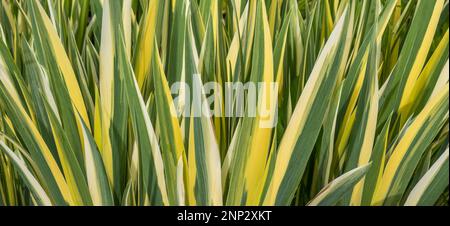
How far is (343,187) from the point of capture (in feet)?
1.84

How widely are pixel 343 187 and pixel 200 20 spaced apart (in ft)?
0.83

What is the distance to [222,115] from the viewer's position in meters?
0.57

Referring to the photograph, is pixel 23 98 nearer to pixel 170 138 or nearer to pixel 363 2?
pixel 170 138

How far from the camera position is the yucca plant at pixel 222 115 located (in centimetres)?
54

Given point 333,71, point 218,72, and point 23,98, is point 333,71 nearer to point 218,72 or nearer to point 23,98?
point 218,72

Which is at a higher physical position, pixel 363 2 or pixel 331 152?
pixel 363 2

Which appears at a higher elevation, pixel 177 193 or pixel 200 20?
pixel 200 20

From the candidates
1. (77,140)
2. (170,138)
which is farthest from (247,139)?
(77,140)

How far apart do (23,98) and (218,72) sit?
226mm

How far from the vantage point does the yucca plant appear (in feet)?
1.79

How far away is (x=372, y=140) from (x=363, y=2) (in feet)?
0.56
